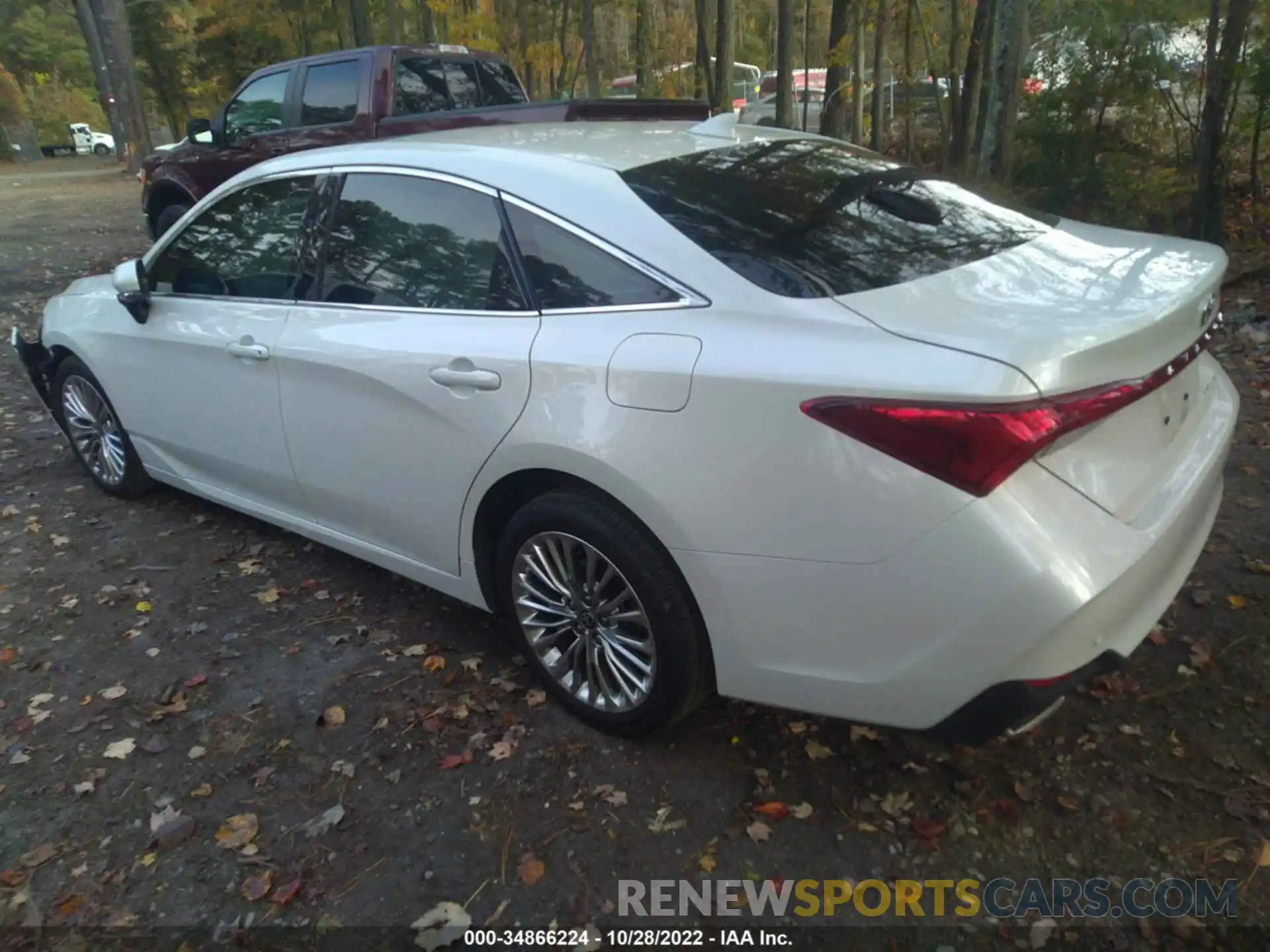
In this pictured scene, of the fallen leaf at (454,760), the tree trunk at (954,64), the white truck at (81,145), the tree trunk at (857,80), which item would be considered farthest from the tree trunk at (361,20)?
the white truck at (81,145)

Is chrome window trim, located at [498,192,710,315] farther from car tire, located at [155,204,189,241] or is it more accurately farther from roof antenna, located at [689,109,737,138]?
car tire, located at [155,204,189,241]

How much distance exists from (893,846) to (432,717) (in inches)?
58.9

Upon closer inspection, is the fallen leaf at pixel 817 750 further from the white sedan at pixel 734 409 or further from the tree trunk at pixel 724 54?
the tree trunk at pixel 724 54

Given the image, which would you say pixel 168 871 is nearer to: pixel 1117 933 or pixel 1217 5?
pixel 1117 933

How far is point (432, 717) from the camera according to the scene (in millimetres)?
3119

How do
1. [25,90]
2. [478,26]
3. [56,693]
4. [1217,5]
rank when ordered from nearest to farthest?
[56,693] < [1217,5] < [478,26] < [25,90]

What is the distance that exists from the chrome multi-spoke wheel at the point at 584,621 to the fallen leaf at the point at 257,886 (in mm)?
985

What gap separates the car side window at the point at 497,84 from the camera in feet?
29.1

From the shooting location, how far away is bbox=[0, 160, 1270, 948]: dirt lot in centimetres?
244

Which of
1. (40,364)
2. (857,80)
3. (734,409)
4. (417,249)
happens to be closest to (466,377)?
(417,249)

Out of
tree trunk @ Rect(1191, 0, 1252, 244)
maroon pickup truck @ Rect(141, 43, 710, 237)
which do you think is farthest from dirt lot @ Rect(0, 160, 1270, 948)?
maroon pickup truck @ Rect(141, 43, 710, 237)

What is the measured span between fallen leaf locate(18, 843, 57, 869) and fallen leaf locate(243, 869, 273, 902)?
61cm

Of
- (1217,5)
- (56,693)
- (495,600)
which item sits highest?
(1217,5)

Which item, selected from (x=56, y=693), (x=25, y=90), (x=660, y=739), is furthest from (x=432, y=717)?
(x=25, y=90)
